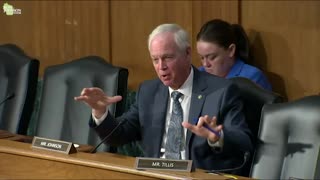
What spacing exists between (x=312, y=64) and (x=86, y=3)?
5.53 feet

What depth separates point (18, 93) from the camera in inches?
124

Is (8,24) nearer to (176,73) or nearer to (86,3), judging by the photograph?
(86,3)

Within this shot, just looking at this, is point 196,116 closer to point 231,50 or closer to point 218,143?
point 218,143

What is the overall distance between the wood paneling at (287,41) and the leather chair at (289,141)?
45.4 inches

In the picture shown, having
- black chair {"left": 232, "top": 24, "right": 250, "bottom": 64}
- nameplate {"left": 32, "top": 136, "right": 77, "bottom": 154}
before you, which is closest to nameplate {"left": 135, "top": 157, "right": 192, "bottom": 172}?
nameplate {"left": 32, "top": 136, "right": 77, "bottom": 154}

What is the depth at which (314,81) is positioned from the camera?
338 centimetres

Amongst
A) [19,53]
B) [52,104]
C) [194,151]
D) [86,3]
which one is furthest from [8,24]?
[194,151]

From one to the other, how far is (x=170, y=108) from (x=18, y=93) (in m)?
0.99

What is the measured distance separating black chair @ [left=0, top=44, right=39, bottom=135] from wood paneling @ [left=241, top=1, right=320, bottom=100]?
1275 millimetres

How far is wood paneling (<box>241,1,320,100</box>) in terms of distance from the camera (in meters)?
3.38

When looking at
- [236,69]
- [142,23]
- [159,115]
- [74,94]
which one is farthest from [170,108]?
[142,23]

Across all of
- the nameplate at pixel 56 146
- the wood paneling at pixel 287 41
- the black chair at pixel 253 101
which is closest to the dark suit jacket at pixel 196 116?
the black chair at pixel 253 101

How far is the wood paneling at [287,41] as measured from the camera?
3.38 meters

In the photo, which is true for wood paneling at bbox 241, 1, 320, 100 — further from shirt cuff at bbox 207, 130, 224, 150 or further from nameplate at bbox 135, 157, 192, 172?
nameplate at bbox 135, 157, 192, 172
